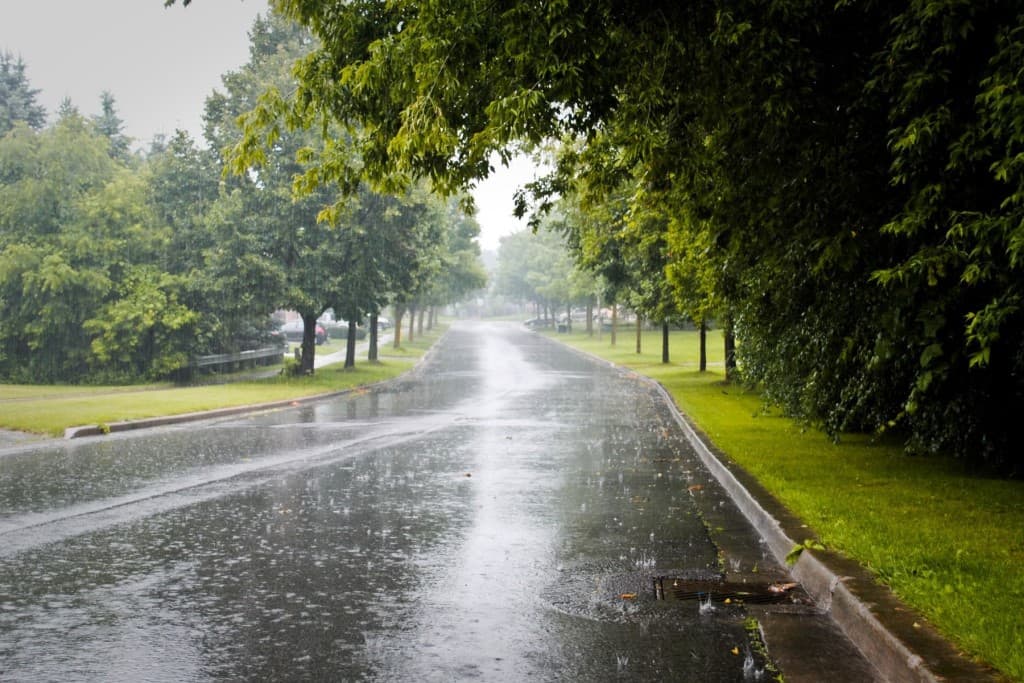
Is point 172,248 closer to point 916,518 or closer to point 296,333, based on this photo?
point 916,518

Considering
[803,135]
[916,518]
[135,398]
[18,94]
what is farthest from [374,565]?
[18,94]

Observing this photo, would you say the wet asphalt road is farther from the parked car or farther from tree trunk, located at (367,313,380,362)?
the parked car

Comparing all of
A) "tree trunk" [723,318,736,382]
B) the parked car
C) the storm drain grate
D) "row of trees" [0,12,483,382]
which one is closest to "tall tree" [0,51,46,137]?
the parked car

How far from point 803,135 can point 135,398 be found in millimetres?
17118

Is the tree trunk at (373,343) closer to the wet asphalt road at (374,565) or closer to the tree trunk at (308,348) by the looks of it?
the tree trunk at (308,348)

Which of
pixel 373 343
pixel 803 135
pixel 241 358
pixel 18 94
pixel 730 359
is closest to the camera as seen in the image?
pixel 803 135

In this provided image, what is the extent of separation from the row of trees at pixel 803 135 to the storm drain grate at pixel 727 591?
206 centimetres

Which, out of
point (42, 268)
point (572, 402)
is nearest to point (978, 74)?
point (572, 402)

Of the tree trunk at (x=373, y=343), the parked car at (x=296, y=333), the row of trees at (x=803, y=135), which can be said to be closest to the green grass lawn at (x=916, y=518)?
the row of trees at (x=803, y=135)

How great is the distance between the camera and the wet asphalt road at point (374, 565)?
4.95 meters

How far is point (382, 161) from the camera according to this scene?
1072cm

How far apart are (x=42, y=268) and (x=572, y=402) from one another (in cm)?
1772

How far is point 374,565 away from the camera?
6.98 metres

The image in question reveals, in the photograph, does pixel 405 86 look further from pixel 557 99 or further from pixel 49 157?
pixel 49 157
